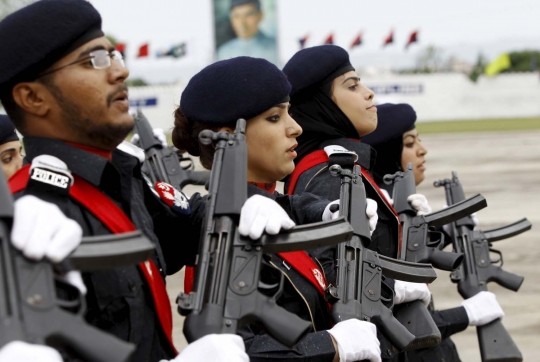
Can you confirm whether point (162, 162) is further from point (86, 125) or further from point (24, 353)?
point (24, 353)

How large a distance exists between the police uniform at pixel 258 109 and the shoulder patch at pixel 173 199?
349 millimetres

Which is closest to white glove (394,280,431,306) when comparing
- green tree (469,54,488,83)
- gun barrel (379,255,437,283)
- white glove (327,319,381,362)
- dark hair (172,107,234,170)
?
gun barrel (379,255,437,283)

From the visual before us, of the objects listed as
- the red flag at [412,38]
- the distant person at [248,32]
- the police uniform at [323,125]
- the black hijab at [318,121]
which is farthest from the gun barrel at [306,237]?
the red flag at [412,38]

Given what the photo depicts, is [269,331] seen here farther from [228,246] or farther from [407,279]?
[407,279]

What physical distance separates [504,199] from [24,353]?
12912mm

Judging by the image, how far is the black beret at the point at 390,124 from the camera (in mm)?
5184

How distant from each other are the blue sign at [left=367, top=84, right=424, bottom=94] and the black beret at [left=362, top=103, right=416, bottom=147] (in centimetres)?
4262

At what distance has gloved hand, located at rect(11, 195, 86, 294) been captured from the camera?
193 centimetres

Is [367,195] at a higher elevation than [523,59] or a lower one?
lower

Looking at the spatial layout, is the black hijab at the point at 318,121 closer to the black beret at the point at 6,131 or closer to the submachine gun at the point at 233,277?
the black beret at the point at 6,131

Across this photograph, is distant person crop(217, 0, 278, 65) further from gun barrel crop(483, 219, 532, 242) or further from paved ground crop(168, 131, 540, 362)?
gun barrel crop(483, 219, 532, 242)

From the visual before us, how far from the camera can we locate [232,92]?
10.4 ft

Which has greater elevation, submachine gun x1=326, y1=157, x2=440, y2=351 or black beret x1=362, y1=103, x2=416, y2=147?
black beret x1=362, y1=103, x2=416, y2=147

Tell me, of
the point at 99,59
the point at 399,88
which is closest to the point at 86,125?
the point at 99,59
